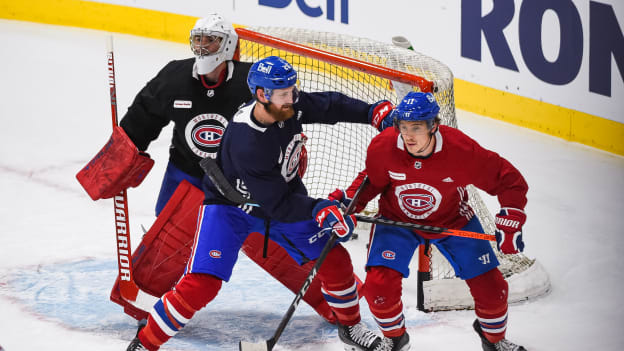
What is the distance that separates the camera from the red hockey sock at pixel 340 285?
124 inches

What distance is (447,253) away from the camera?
10.1 ft

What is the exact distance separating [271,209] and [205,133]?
1.72 ft

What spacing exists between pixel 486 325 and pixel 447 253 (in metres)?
0.27

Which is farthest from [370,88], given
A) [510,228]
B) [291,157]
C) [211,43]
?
[510,228]

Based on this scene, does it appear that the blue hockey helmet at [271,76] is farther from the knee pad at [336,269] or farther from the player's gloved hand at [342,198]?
the knee pad at [336,269]

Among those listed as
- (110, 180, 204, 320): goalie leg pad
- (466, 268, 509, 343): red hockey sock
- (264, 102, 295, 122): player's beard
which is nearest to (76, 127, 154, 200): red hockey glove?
(110, 180, 204, 320): goalie leg pad

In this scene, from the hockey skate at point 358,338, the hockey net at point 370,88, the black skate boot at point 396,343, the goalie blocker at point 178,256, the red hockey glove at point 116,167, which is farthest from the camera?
the hockey net at point 370,88

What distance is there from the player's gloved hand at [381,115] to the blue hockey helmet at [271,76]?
42cm

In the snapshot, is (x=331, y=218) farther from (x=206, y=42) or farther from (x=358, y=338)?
(x=206, y=42)

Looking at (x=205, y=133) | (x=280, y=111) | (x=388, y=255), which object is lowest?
(x=388, y=255)

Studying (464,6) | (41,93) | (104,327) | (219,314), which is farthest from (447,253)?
(41,93)

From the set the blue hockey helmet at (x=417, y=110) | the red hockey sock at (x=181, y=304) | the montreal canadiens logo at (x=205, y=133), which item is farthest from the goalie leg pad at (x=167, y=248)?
the blue hockey helmet at (x=417, y=110)

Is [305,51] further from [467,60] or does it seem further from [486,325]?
[467,60]

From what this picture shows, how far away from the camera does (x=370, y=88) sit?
160 inches
